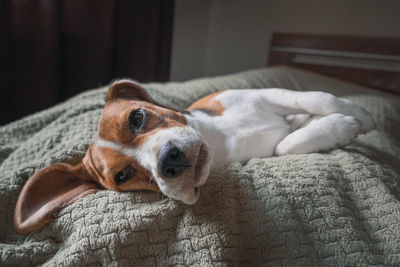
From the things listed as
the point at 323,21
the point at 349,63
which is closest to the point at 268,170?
the point at 349,63

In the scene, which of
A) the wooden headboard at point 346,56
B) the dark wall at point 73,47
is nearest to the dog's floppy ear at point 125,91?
the dark wall at point 73,47

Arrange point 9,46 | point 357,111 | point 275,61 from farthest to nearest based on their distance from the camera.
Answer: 1. point 275,61
2. point 9,46
3. point 357,111

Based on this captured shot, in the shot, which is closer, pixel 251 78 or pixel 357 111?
pixel 357 111

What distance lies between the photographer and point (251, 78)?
2498 mm

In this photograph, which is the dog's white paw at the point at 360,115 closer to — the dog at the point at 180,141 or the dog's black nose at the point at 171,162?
the dog at the point at 180,141

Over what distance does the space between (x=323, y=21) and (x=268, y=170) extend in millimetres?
2879

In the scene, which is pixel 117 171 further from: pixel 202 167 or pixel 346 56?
pixel 346 56

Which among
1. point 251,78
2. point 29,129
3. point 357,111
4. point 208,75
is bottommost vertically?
point 208,75

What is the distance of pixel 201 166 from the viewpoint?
3.43ft

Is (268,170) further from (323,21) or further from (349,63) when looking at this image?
(323,21)

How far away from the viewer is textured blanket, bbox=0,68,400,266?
3.08ft

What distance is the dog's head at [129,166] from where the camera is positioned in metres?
1.01

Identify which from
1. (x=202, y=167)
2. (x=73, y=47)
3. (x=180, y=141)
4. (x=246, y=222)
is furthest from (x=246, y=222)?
(x=73, y=47)

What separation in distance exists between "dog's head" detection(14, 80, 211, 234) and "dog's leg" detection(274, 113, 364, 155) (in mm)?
474
